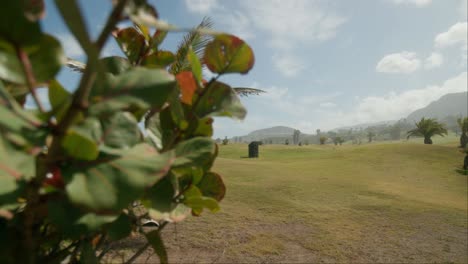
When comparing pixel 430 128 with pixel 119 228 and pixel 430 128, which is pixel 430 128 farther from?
pixel 119 228

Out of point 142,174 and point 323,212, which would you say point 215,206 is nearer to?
point 142,174

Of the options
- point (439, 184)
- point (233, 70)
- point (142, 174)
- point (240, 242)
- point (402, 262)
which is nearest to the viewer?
point (142, 174)

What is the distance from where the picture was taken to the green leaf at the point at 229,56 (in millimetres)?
462

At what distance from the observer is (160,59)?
1.87ft

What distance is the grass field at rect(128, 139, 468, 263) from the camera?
4.55 metres

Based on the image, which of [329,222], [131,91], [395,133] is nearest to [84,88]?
[131,91]

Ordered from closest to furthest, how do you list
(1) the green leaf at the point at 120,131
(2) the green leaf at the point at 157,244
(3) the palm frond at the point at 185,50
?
1. (1) the green leaf at the point at 120,131
2. (2) the green leaf at the point at 157,244
3. (3) the palm frond at the point at 185,50

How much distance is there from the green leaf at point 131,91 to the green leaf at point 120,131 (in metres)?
0.03

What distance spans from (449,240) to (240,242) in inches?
162

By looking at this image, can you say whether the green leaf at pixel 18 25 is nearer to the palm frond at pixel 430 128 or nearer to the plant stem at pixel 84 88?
the plant stem at pixel 84 88

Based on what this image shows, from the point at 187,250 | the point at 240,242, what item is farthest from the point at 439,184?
the point at 187,250

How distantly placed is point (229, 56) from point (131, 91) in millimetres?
199

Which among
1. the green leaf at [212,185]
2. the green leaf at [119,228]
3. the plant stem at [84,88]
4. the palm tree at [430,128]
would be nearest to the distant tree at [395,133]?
the palm tree at [430,128]

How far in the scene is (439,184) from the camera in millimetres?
11469
